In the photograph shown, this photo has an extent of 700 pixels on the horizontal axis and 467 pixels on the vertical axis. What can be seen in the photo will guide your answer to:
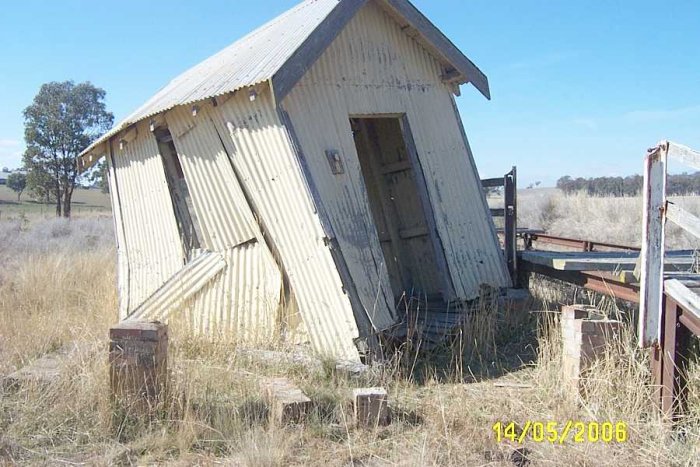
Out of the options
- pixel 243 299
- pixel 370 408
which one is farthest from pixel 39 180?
pixel 370 408

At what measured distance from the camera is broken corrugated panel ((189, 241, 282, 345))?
7.11 m

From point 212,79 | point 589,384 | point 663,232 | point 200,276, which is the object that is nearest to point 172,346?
point 200,276

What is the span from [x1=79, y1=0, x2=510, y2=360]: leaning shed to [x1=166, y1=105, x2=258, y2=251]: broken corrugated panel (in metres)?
0.02

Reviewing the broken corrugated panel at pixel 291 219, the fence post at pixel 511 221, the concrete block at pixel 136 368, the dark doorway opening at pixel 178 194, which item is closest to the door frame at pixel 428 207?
the fence post at pixel 511 221

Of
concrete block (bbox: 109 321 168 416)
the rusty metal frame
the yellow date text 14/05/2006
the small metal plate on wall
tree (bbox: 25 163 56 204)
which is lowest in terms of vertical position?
the yellow date text 14/05/2006

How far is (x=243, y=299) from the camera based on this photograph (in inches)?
293

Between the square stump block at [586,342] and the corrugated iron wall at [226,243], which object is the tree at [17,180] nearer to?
the corrugated iron wall at [226,243]

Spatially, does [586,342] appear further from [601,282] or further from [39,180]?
[39,180]

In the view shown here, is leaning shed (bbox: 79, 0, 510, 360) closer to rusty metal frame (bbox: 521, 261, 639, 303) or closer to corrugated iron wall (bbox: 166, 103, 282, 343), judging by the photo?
corrugated iron wall (bbox: 166, 103, 282, 343)

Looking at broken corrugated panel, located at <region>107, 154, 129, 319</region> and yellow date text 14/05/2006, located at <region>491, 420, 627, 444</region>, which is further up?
broken corrugated panel, located at <region>107, 154, 129, 319</region>

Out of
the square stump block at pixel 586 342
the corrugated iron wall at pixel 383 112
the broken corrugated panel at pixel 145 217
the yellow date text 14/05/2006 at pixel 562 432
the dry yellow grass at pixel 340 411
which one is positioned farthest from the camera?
the broken corrugated panel at pixel 145 217

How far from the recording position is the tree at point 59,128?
29.3 metres

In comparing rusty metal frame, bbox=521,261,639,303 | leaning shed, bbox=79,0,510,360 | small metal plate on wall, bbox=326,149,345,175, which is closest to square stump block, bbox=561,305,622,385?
rusty metal frame, bbox=521,261,639,303

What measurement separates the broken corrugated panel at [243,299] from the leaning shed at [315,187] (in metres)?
0.02
